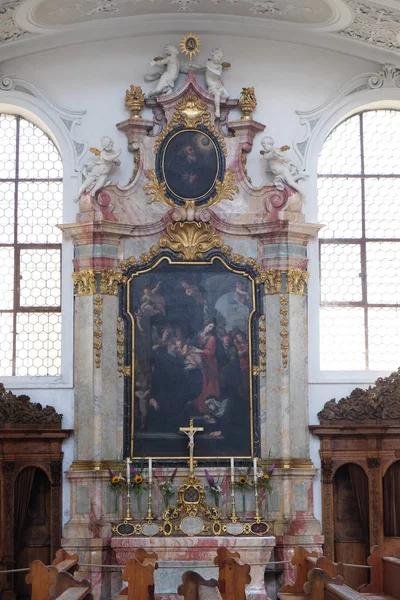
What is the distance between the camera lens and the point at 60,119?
2077 cm

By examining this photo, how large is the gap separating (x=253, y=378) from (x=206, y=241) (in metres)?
2.40

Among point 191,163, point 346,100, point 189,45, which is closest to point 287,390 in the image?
point 191,163

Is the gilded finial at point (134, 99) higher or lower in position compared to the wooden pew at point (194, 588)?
higher

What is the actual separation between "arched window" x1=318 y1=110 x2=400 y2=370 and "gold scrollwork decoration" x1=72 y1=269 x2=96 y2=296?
3932mm

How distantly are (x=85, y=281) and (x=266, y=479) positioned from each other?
433 cm

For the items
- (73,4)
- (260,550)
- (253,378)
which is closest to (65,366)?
(253,378)

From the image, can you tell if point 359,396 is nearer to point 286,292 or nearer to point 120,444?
point 286,292

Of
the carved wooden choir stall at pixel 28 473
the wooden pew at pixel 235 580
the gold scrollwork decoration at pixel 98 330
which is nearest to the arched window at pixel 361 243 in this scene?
the gold scrollwork decoration at pixel 98 330

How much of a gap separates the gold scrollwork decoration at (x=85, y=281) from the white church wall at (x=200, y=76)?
3.78ft

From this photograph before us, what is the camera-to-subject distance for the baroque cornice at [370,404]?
1975 centimetres

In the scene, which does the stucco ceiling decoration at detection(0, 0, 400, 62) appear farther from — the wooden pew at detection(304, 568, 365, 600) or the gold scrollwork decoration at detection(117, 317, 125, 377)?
the wooden pew at detection(304, 568, 365, 600)

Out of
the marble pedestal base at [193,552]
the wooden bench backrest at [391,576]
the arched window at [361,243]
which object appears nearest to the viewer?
the wooden bench backrest at [391,576]

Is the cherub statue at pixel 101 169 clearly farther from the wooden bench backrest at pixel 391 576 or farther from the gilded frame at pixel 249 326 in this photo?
the wooden bench backrest at pixel 391 576

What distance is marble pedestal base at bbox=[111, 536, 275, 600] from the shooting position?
60.4 ft
